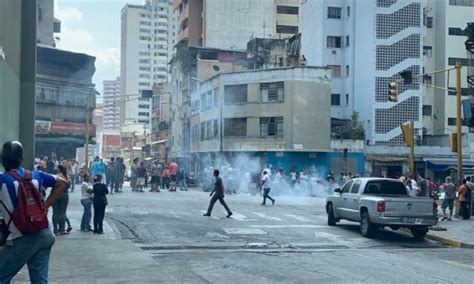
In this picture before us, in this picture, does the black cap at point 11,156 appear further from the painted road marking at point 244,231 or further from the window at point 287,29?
the window at point 287,29

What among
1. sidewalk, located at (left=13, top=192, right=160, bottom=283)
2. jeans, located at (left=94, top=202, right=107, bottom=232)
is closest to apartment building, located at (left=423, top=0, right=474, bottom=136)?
jeans, located at (left=94, top=202, right=107, bottom=232)

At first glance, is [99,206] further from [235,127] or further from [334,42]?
[334,42]

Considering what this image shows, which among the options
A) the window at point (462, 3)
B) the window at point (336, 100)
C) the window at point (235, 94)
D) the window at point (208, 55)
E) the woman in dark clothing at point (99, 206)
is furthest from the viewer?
the window at point (208, 55)

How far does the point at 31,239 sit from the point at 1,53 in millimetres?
6202

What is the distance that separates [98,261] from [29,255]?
21.0ft

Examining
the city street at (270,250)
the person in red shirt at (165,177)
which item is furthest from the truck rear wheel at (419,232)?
the person in red shirt at (165,177)

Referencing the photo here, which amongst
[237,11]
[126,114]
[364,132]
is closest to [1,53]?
[364,132]

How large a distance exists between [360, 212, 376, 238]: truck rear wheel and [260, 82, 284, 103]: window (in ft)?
113

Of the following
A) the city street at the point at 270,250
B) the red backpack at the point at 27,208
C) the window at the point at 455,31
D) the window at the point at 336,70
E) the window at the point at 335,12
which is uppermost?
the window at the point at 335,12

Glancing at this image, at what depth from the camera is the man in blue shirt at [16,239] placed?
6.15m

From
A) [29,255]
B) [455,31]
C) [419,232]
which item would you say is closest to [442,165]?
[455,31]

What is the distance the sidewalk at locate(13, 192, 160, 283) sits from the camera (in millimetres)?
10688

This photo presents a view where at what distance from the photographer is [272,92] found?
176 ft

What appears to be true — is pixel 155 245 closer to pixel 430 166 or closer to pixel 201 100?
pixel 430 166
